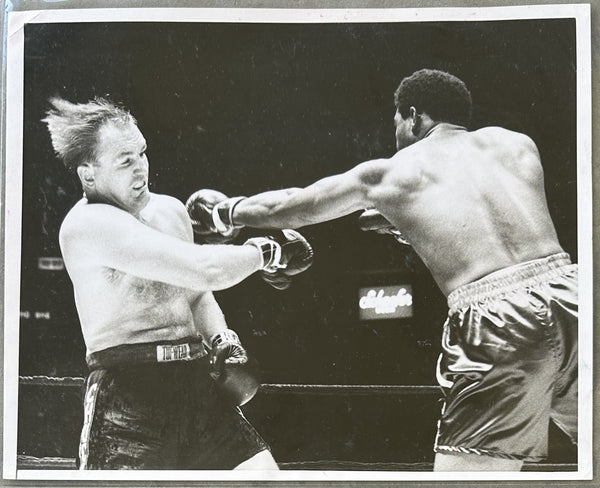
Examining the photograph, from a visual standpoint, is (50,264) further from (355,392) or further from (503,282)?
(503,282)

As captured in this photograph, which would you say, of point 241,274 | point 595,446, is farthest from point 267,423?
point 595,446

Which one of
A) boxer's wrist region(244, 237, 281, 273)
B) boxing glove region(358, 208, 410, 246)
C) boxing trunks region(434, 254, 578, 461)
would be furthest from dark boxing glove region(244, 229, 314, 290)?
boxing trunks region(434, 254, 578, 461)

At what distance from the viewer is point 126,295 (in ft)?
5.29

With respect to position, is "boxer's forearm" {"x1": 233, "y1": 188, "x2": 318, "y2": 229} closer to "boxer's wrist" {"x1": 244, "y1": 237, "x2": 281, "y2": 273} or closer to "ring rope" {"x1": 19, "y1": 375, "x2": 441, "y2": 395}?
"boxer's wrist" {"x1": 244, "y1": 237, "x2": 281, "y2": 273}

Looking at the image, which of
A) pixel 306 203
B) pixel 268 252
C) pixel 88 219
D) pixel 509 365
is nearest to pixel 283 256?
pixel 268 252

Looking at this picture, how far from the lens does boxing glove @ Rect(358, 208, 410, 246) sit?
5.34ft

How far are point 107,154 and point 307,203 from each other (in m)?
0.49

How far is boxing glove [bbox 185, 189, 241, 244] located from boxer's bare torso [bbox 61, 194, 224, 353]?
3cm

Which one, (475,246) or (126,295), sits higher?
(475,246)

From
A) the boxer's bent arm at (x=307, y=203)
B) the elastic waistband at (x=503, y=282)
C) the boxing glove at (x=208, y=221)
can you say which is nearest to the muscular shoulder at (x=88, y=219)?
the boxing glove at (x=208, y=221)

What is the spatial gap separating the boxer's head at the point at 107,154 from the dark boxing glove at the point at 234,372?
1.27ft

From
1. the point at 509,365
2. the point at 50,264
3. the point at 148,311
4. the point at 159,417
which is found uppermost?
the point at 50,264

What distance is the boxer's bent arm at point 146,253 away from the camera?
161cm

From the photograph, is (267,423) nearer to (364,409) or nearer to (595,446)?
(364,409)
